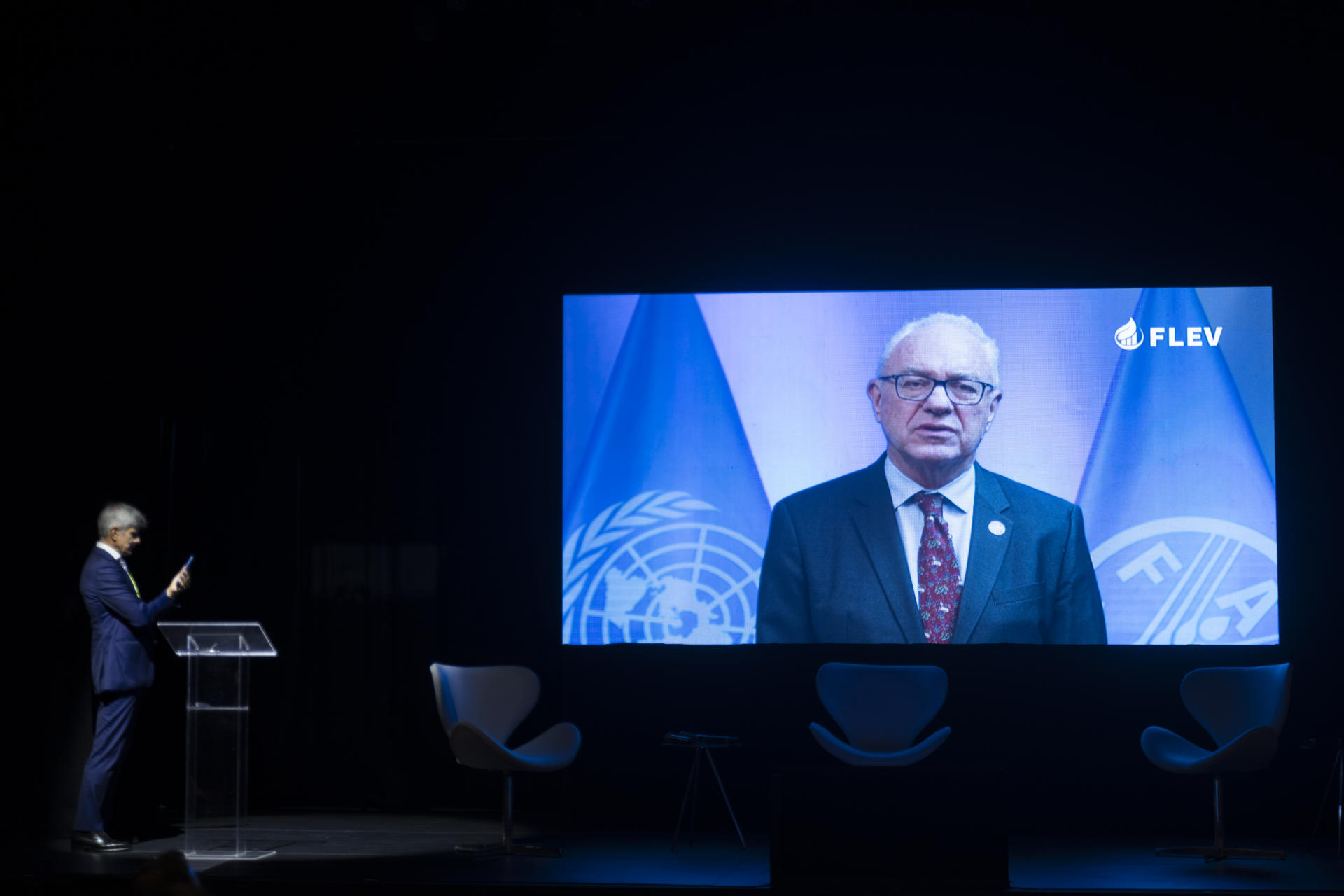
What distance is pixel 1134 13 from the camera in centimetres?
637

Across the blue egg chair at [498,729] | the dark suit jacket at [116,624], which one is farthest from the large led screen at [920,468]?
the dark suit jacket at [116,624]

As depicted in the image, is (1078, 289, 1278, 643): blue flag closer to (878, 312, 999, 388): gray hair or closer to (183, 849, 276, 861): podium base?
(878, 312, 999, 388): gray hair

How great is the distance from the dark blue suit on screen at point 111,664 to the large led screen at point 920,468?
77.2 inches

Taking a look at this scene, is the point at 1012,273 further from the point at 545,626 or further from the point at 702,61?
the point at 545,626

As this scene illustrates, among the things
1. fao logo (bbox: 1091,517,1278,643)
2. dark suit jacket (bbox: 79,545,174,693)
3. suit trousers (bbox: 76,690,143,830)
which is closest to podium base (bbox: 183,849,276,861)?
suit trousers (bbox: 76,690,143,830)

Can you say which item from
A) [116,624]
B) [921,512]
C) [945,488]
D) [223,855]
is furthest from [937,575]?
[116,624]

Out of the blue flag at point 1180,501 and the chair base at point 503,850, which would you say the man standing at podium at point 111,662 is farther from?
the blue flag at point 1180,501

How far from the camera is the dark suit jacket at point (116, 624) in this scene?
5570 millimetres

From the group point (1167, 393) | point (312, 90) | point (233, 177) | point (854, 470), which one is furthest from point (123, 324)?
point (1167, 393)

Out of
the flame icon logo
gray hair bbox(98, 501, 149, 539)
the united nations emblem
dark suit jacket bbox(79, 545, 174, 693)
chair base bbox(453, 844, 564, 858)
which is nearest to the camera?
chair base bbox(453, 844, 564, 858)

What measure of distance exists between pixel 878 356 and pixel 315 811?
368 centimetres

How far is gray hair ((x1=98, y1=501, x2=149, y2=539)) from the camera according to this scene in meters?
5.68

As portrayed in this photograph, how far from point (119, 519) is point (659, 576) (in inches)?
98.4

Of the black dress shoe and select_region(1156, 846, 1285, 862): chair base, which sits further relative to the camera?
the black dress shoe
